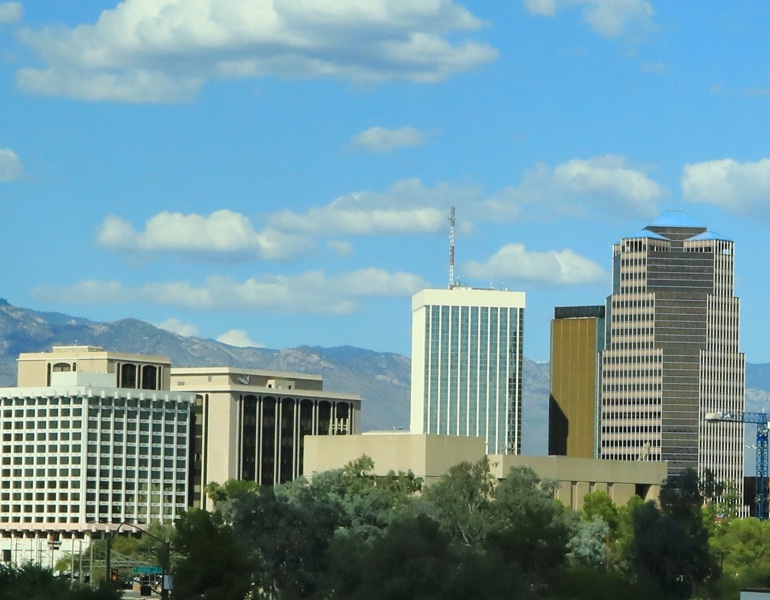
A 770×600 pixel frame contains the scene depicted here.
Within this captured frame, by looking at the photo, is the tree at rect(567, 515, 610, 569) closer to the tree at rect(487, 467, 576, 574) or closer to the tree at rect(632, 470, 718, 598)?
the tree at rect(632, 470, 718, 598)

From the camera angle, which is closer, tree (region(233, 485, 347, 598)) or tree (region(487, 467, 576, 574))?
tree (region(487, 467, 576, 574))

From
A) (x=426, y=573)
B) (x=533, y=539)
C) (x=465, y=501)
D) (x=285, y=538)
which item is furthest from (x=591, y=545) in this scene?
(x=426, y=573)

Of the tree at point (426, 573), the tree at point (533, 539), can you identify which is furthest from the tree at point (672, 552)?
the tree at point (426, 573)

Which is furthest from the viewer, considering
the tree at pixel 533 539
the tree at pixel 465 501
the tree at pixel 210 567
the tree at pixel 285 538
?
the tree at pixel 465 501

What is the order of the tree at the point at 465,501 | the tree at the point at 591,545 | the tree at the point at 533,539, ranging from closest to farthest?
the tree at the point at 533,539 < the tree at the point at 465,501 < the tree at the point at 591,545

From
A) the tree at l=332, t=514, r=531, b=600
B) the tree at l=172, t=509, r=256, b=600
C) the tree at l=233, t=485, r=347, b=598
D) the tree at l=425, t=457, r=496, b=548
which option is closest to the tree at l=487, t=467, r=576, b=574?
the tree at l=425, t=457, r=496, b=548

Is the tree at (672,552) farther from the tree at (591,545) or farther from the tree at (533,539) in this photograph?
the tree at (591,545)

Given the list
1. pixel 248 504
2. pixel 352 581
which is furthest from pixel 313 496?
pixel 352 581

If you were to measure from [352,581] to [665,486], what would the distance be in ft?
207

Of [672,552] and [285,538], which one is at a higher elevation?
[285,538]

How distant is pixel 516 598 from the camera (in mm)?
103938

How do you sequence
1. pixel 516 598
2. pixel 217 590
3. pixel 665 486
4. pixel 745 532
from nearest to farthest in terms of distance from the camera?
pixel 516 598 < pixel 217 590 < pixel 665 486 < pixel 745 532

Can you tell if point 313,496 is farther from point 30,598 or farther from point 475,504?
point 30,598

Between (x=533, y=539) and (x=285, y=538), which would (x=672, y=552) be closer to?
(x=533, y=539)
